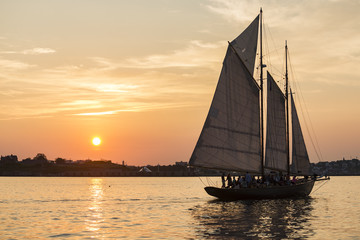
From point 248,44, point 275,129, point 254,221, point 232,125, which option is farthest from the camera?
point 275,129

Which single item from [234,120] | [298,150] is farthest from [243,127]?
[298,150]

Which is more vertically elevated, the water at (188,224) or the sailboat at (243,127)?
the sailboat at (243,127)

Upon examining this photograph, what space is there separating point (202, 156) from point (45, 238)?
27.4m

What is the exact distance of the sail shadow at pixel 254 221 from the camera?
40.9 m

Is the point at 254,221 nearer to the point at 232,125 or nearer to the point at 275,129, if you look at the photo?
the point at 232,125

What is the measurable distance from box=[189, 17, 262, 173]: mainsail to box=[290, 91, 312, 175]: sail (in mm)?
13833

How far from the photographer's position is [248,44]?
7056cm

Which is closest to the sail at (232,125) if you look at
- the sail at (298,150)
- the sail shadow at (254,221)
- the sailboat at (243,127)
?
the sailboat at (243,127)

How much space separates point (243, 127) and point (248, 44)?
11.4 m

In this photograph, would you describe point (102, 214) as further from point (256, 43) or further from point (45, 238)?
point (256, 43)

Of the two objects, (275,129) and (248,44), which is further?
(275,129)

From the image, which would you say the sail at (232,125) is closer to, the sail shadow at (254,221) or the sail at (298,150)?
the sail shadow at (254,221)

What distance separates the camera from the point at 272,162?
7725 centimetres

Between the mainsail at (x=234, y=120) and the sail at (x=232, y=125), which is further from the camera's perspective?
the mainsail at (x=234, y=120)
